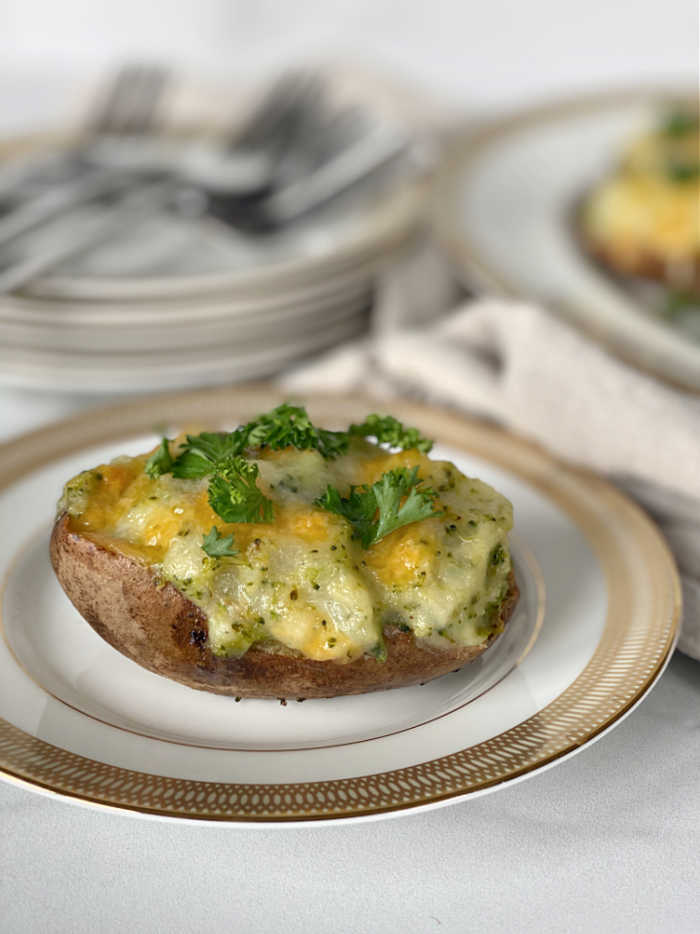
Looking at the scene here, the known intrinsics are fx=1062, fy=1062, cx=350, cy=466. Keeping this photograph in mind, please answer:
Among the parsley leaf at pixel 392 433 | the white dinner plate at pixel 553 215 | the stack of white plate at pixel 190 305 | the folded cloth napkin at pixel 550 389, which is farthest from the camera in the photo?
the white dinner plate at pixel 553 215

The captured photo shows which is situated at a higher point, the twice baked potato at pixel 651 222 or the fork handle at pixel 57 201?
the fork handle at pixel 57 201

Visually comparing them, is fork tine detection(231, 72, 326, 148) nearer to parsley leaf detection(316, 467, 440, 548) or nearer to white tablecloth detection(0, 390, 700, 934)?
parsley leaf detection(316, 467, 440, 548)

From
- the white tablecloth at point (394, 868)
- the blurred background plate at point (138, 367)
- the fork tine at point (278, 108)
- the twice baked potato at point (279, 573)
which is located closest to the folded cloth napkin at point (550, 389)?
the blurred background plate at point (138, 367)

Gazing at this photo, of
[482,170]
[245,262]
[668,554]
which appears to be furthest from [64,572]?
[482,170]

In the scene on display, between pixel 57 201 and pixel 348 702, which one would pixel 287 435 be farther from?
pixel 57 201

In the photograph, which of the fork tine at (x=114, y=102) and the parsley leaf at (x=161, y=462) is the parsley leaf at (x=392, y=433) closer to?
the parsley leaf at (x=161, y=462)

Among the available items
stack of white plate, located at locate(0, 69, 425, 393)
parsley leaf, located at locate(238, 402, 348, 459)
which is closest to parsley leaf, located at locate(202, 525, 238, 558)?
parsley leaf, located at locate(238, 402, 348, 459)

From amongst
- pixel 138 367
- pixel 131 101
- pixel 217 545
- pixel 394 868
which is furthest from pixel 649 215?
pixel 394 868
